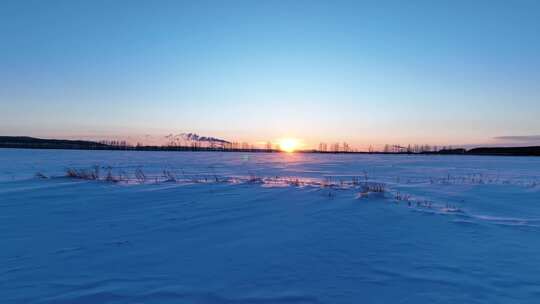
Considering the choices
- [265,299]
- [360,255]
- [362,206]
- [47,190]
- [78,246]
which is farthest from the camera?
[47,190]

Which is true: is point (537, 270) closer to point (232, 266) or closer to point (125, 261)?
point (232, 266)

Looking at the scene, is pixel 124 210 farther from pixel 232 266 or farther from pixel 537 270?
pixel 537 270

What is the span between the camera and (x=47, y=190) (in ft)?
33.3

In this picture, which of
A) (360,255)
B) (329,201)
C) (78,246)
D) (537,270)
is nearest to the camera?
(537,270)

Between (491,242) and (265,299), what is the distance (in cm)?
403

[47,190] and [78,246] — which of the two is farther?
[47,190]

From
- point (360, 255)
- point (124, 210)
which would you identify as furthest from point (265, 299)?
point (124, 210)

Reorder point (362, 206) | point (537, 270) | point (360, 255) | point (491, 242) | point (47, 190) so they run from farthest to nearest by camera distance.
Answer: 1. point (47, 190)
2. point (362, 206)
3. point (491, 242)
4. point (360, 255)
5. point (537, 270)

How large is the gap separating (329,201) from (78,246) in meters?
5.79

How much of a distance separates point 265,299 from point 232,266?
38.4 inches

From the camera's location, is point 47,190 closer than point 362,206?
No

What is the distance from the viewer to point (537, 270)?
4.02m

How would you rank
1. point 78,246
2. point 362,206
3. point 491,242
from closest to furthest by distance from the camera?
point 78,246
point 491,242
point 362,206

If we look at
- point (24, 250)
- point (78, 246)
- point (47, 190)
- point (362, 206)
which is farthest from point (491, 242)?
point (47, 190)
